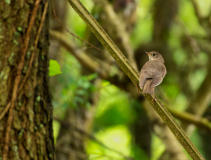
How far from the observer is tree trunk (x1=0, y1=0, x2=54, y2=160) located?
183cm

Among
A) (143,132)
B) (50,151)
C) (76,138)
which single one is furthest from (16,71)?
(143,132)

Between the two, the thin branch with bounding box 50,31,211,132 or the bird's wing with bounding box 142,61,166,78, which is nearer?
the bird's wing with bounding box 142,61,166,78

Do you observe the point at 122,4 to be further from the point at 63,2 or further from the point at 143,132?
the point at 143,132

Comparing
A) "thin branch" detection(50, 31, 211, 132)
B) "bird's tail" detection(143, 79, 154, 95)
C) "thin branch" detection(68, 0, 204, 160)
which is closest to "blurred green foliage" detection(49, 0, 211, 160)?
"thin branch" detection(50, 31, 211, 132)

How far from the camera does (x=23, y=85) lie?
74.4 inches

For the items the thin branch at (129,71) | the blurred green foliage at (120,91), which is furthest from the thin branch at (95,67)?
the thin branch at (129,71)

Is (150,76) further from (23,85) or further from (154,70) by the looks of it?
(23,85)

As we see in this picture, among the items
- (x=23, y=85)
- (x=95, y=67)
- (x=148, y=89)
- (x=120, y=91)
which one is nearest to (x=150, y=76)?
(x=148, y=89)

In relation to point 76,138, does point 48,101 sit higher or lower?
lower

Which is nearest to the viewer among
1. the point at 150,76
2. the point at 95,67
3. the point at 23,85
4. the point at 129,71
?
the point at 129,71

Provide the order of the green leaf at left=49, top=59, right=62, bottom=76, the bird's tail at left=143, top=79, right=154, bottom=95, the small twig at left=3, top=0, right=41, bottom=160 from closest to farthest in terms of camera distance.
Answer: the bird's tail at left=143, top=79, right=154, bottom=95
the small twig at left=3, top=0, right=41, bottom=160
the green leaf at left=49, top=59, right=62, bottom=76

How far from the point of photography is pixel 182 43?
5895mm

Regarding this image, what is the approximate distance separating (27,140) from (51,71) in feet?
1.56

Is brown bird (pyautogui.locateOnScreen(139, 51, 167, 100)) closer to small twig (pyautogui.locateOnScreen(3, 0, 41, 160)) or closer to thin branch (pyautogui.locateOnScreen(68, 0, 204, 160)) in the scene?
thin branch (pyautogui.locateOnScreen(68, 0, 204, 160))
